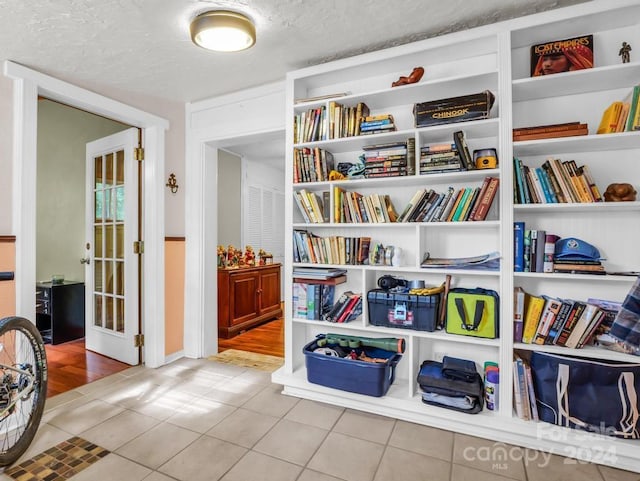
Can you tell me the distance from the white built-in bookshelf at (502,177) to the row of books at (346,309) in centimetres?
8

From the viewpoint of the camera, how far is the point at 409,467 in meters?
1.66

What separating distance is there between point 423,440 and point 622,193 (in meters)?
1.60

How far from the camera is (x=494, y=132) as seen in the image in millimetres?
2098

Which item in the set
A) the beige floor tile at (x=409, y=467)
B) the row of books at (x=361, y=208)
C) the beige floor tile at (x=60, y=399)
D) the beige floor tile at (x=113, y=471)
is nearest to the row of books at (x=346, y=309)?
the row of books at (x=361, y=208)

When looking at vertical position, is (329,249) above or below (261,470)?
above

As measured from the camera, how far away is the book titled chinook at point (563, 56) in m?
1.80

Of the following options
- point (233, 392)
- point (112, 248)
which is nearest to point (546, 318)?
point (233, 392)

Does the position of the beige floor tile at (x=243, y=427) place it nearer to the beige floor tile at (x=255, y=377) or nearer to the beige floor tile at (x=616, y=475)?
the beige floor tile at (x=255, y=377)

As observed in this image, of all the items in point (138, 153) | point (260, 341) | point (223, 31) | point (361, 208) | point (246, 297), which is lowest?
point (260, 341)

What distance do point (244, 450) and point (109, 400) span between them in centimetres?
116

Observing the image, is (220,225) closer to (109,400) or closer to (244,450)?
(109,400)

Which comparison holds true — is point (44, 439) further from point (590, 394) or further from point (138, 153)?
point (590, 394)

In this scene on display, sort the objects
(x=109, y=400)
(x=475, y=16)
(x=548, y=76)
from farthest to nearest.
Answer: (x=109, y=400) < (x=475, y=16) < (x=548, y=76)

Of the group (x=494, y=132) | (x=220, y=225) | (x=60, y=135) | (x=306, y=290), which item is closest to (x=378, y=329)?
(x=306, y=290)
